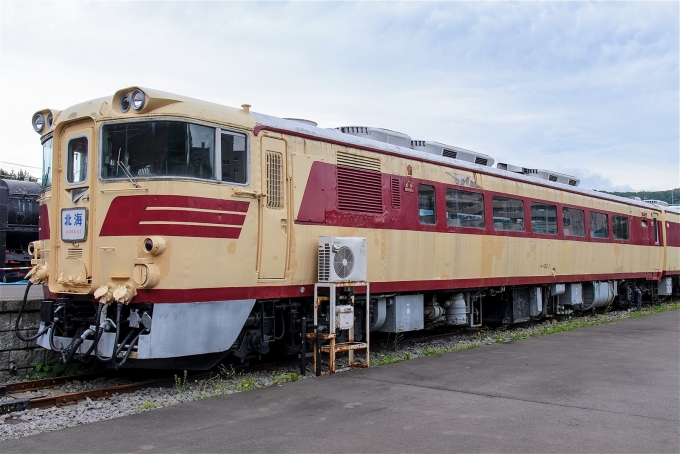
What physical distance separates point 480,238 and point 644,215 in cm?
1084

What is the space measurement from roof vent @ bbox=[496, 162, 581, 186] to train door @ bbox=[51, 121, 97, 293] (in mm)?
9916

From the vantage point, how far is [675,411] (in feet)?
22.0

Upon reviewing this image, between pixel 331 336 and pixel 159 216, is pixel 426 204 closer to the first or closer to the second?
pixel 331 336

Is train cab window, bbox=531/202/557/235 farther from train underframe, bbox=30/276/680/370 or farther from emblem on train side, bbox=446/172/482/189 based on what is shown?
train underframe, bbox=30/276/680/370

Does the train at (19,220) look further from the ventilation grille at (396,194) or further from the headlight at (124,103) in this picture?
the ventilation grille at (396,194)

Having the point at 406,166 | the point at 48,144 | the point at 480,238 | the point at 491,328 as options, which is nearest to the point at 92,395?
the point at 48,144

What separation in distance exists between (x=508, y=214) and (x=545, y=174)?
11.1 feet

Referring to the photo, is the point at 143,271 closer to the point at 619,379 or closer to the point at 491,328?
the point at 619,379

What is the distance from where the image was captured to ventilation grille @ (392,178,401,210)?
1073 centimetres

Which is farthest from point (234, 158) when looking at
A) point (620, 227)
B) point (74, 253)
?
point (620, 227)

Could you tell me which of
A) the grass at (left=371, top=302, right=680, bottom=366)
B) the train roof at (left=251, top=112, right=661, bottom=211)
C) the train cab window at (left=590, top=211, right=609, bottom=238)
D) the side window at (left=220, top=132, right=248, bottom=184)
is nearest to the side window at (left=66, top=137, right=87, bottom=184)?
the side window at (left=220, top=132, right=248, bottom=184)

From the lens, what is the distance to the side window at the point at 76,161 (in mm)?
8273

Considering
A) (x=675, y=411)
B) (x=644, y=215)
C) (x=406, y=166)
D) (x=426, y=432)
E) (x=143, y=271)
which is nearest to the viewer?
(x=426, y=432)

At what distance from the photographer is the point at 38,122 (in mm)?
9133
